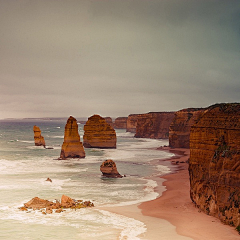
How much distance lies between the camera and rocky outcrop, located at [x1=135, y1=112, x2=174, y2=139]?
4584 inches

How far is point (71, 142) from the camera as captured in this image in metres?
55.5

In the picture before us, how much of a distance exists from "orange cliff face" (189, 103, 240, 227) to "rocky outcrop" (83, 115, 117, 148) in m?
53.0

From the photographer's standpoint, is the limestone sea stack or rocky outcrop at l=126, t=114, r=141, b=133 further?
rocky outcrop at l=126, t=114, r=141, b=133

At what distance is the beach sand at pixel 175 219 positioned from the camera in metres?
18.8

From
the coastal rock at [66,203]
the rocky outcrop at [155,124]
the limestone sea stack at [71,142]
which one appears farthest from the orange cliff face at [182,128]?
the coastal rock at [66,203]

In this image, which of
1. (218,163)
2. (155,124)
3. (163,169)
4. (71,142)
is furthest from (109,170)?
(155,124)

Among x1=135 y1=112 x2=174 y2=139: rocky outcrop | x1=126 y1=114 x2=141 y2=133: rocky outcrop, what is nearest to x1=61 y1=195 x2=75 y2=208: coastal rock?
x1=135 y1=112 x2=174 y2=139: rocky outcrop

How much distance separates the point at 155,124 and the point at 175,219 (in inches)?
3878

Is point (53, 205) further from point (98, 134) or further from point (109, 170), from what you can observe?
point (98, 134)

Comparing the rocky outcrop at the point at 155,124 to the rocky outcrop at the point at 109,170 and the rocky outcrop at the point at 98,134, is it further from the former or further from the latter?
the rocky outcrop at the point at 109,170

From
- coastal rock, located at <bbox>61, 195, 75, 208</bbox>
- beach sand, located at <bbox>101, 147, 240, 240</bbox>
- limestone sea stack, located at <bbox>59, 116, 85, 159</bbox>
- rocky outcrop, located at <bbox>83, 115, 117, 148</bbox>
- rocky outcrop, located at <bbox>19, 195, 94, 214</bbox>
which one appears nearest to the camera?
beach sand, located at <bbox>101, 147, 240, 240</bbox>

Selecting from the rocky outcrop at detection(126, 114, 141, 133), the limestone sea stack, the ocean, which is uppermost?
the rocky outcrop at detection(126, 114, 141, 133)

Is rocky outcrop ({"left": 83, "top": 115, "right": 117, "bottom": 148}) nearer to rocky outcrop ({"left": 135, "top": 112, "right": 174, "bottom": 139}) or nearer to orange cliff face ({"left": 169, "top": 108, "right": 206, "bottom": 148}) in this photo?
orange cliff face ({"left": 169, "top": 108, "right": 206, "bottom": 148})

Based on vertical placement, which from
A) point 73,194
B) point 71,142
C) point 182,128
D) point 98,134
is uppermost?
point 182,128
